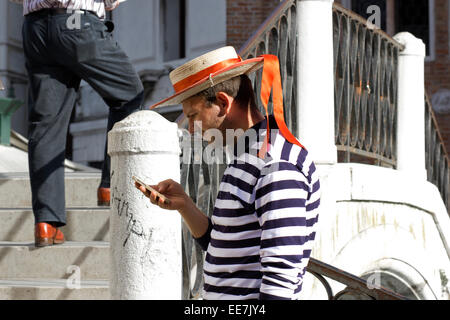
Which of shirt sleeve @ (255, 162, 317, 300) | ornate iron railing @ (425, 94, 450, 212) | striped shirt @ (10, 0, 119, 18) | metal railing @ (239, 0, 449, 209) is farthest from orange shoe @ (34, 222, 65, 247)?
ornate iron railing @ (425, 94, 450, 212)

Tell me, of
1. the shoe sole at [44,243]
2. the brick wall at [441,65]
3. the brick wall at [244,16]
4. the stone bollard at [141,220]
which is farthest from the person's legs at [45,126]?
the brick wall at [441,65]

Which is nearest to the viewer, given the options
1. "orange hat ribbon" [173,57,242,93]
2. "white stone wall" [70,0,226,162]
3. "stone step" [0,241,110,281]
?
"orange hat ribbon" [173,57,242,93]

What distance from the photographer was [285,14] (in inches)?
213

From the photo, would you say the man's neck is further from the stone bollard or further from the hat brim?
the stone bollard

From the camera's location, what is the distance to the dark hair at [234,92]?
2383mm

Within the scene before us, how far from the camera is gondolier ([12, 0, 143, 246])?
4.31 metres

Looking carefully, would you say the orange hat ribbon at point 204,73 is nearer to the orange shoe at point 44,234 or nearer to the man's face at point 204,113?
the man's face at point 204,113

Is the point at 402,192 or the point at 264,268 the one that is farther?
the point at 402,192

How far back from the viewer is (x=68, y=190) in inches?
213

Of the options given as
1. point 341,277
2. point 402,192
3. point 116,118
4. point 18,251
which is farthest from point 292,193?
point 402,192

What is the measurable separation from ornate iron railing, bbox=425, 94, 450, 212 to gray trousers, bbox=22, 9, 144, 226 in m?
4.17
